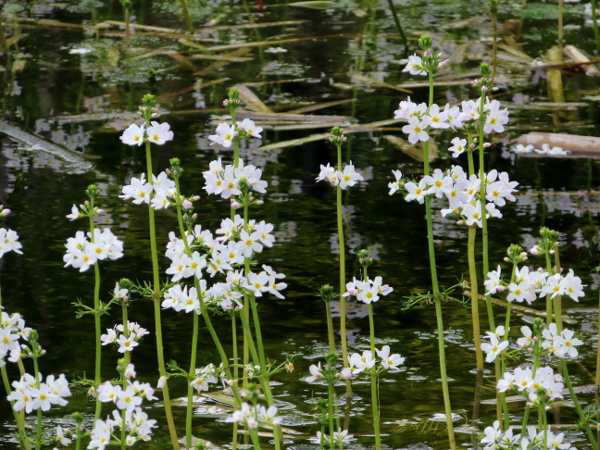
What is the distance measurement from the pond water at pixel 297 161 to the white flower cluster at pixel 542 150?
94mm

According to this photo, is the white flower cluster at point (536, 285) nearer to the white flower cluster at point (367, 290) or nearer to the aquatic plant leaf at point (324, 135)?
the white flower cluster at point (367, 290)

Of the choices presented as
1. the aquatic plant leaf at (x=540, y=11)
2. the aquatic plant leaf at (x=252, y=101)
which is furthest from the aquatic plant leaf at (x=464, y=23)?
the aquatic plant leaf at (x=252, y=101)

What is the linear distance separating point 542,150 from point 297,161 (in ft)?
4.28

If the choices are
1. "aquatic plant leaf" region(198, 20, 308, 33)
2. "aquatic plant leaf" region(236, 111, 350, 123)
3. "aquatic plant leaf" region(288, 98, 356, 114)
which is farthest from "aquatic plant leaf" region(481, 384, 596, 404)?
"aquatic plant leaf" region(198, 20, 308, 33)

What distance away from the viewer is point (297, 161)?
546 cm

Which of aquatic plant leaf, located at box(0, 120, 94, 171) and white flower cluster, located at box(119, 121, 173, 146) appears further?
aquatic plant leaf, located at box(0, 120, 94, 171)

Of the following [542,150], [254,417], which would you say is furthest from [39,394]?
[542,150]

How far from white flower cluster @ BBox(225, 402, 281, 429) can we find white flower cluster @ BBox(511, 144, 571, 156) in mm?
3708

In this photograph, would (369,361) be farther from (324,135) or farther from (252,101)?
(252,101)

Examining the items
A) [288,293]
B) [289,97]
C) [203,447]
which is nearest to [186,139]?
[289,97]

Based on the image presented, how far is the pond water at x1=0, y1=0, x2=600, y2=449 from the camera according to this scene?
339 cm

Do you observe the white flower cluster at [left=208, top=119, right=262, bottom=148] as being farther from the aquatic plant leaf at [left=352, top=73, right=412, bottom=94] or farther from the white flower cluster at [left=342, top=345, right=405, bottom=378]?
the aquatic plant leaf at [left=352, top=73, right=412, bottom=94]

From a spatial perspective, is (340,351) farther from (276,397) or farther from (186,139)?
(186,139)

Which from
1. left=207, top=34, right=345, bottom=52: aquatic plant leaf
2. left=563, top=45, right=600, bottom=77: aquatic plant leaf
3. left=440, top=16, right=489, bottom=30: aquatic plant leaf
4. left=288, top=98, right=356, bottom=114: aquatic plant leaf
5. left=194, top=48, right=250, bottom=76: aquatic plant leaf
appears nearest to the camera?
left=288, top=98, right=356, bottom=114: aquatic plant leaf
